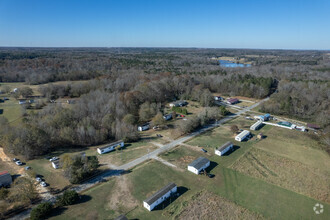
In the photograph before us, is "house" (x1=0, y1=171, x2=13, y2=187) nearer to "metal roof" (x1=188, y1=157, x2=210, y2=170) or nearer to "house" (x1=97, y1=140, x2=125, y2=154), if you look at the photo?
"house" (x1=97, y1=140, x2=125, y2=154)

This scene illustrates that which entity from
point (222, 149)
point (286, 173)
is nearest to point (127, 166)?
point (222, 149)

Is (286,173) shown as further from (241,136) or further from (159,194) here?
(159,194)

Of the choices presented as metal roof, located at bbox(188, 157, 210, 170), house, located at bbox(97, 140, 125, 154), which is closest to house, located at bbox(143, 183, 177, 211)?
metal roof, located at bbox(188, 157, 210, 170)

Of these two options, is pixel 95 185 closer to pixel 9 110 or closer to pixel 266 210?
pixel 266 210

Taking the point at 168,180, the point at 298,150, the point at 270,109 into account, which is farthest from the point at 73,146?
the point at 270,109

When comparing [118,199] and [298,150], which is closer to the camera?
[118,199]

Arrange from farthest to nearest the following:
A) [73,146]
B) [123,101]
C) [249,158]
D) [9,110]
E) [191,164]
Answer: [9,110] < [123,101] < [73,146] < [249,158] < [191,164]

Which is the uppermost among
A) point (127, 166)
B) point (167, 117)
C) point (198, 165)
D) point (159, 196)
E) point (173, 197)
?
point (167, 117)
